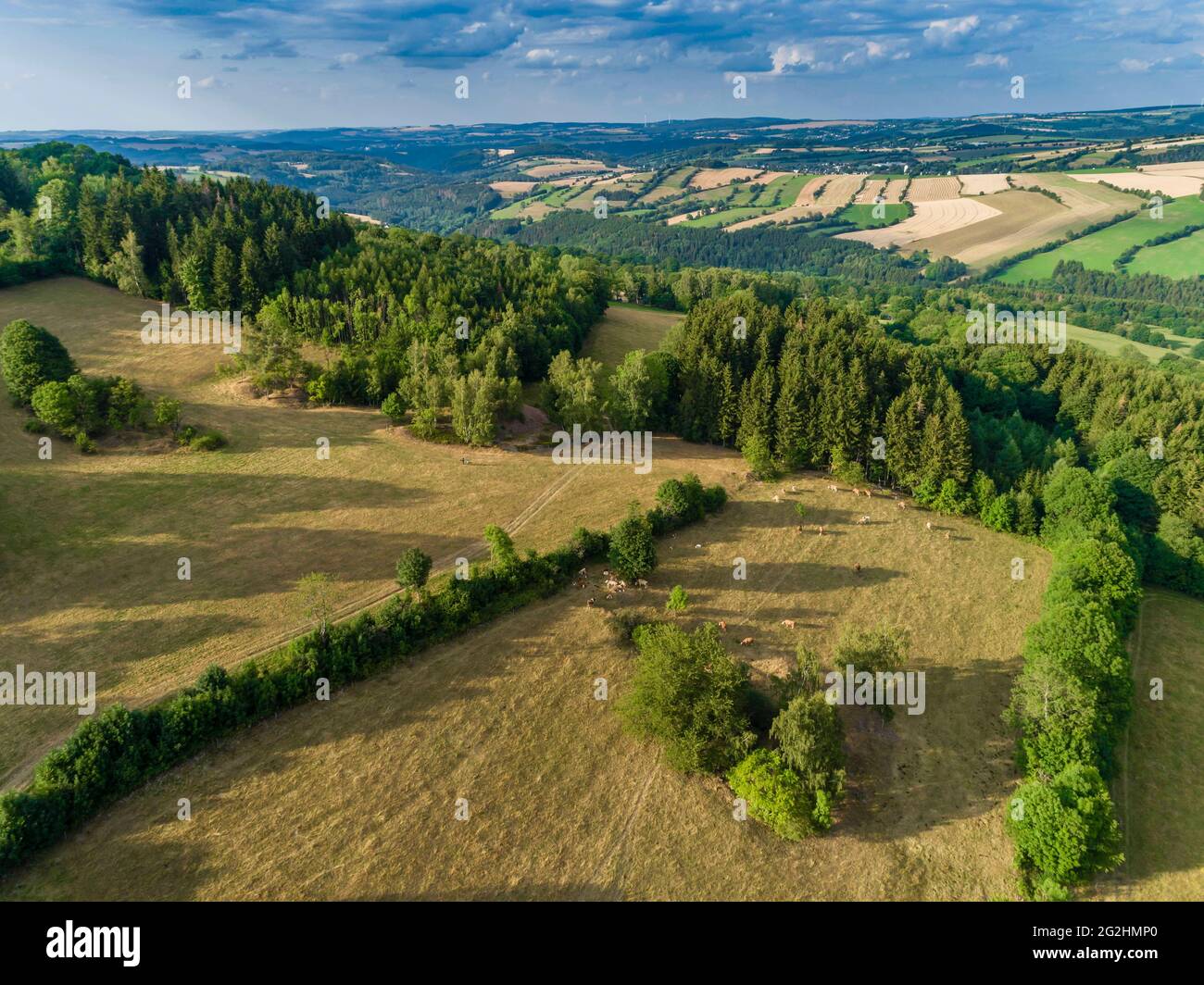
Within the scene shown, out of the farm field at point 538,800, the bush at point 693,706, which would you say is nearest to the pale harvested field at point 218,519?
the farm field at point 538,800

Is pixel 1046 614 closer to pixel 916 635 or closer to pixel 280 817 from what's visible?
pixel 916 635

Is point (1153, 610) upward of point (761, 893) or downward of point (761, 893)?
upward

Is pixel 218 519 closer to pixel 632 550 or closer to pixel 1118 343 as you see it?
pixel 632 550

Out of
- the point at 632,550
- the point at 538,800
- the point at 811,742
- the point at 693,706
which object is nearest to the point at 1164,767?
the point at 811,742

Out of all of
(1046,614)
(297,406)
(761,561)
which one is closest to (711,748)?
(761,561)

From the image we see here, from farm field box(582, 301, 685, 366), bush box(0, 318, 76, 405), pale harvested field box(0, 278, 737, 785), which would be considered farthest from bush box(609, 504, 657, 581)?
bush box(0, 318, 76, 405)

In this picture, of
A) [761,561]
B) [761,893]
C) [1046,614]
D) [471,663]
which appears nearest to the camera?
[761,893]

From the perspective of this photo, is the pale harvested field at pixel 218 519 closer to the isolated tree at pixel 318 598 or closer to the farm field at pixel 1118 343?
the isolated tree at pixel 318 598
